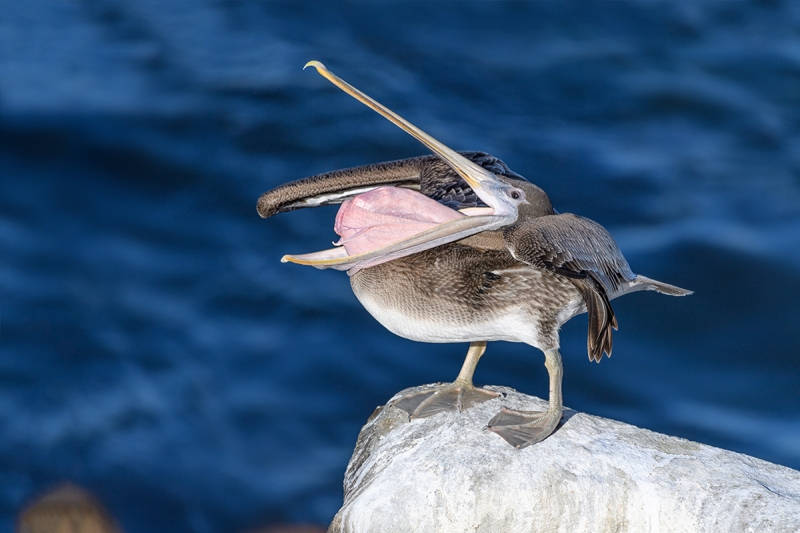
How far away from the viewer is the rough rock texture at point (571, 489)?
12.7ft

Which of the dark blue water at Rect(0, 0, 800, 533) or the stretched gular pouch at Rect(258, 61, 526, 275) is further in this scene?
the dark blue water at Rect(0, 0, 800, 533)

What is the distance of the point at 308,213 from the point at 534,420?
5307mm

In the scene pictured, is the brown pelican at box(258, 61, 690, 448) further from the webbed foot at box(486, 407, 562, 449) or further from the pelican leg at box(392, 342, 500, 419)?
the pelican leg at box(392, 342, 500, 419)

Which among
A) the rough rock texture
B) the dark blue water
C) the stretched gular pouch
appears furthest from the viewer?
the dark blue water

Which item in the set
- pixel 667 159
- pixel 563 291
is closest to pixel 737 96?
pixel 667 159

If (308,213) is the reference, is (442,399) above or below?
below

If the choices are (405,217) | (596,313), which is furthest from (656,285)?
(405,217)

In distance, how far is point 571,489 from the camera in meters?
3.97

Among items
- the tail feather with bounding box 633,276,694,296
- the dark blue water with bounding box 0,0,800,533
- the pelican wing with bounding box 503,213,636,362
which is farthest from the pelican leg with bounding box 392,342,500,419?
the dark blue water with bounding box 0,0,800,533

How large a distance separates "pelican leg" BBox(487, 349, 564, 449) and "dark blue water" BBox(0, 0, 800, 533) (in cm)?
227

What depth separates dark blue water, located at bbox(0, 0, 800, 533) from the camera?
7.07 metres

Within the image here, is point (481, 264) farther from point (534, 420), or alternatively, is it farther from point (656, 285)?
point (656, 285)

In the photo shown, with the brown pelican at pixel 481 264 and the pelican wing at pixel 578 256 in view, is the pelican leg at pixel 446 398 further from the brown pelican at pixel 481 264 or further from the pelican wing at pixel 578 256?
the pelican wing at pixel 578 256

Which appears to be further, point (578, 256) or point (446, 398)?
point (446, 398)
